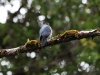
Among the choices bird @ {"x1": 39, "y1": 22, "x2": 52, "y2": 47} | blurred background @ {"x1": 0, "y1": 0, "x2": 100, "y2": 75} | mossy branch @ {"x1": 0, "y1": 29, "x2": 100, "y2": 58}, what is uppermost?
blurred background @ {"x1": 0, "y1": 0, "x2": 100, "y2": 75}

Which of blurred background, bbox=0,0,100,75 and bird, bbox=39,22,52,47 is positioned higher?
blurred background, bbox=0,0,100,75

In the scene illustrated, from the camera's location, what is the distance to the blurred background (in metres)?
6.34

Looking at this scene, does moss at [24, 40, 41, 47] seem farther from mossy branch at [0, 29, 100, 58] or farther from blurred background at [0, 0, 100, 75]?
blurred background at [0, 0, 100, 75]

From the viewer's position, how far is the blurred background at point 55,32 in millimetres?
6336

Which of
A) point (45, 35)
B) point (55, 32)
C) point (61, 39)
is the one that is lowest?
point (61, 39)

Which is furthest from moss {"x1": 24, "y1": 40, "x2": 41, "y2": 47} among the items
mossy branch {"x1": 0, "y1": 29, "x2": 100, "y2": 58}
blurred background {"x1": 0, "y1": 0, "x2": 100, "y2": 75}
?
blurred background {"x1": 0, "y1": 0, "x2": 100, "y2": 75}

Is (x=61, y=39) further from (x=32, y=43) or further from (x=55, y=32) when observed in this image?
(x=55, y=32)

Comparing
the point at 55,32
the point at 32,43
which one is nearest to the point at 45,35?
the point at 32,43

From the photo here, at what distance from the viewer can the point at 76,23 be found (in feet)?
23.7

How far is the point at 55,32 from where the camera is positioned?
311 inches

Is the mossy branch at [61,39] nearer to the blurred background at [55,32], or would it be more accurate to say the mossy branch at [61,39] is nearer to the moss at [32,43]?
the moss at [32,43]

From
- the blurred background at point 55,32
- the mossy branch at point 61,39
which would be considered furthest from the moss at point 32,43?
the blurred background at point 55,32

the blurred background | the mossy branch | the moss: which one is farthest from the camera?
the blurred background

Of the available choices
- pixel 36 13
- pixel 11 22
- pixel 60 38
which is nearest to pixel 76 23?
pixel 36 13
